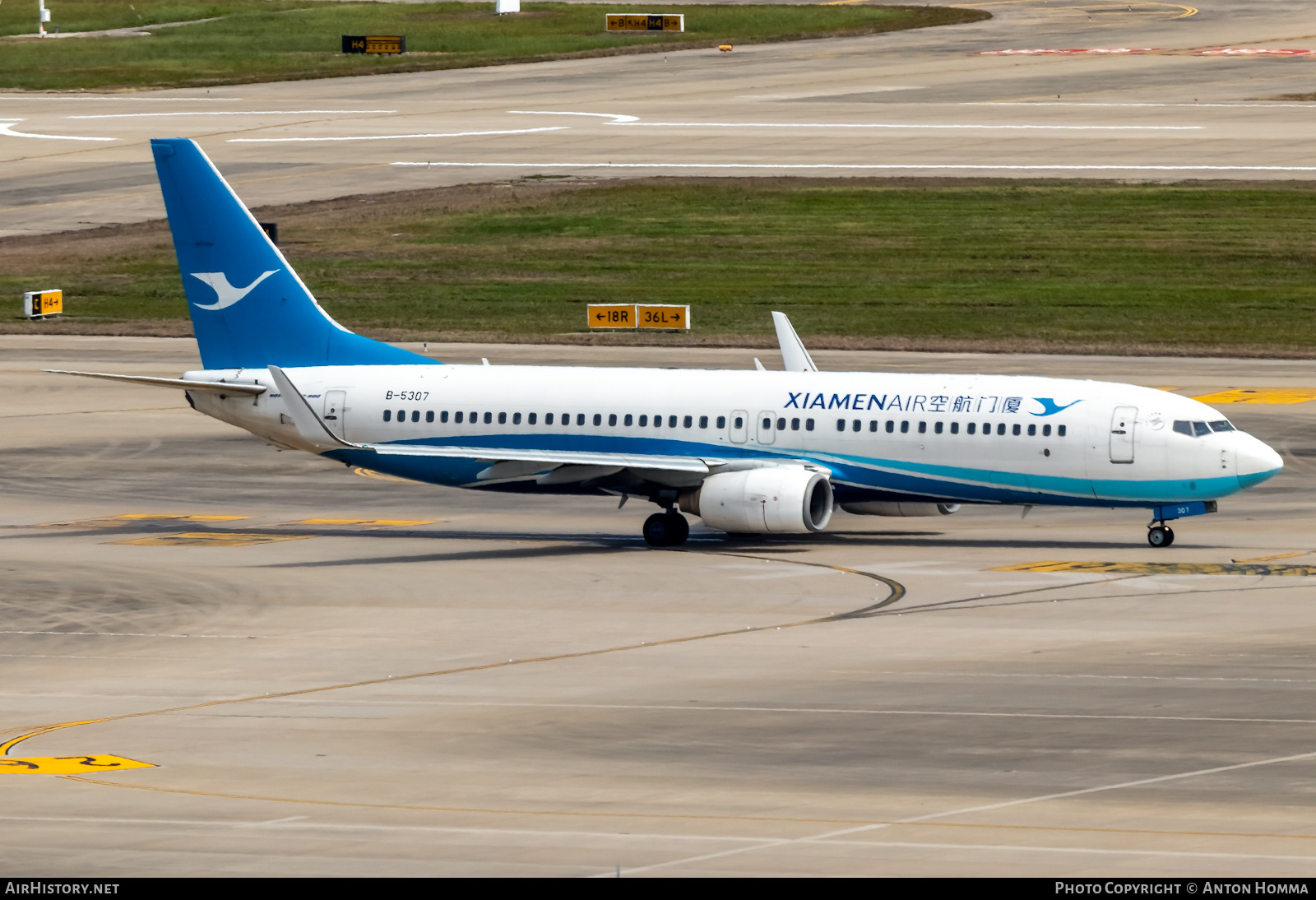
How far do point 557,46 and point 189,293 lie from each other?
110 m

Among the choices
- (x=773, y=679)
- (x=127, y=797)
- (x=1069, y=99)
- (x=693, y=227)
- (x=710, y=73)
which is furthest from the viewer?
(x=710, y=73)

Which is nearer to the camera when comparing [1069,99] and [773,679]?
[773,679]

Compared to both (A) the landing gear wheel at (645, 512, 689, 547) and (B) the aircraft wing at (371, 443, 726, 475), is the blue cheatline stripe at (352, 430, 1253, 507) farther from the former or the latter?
(A) the landing gear wheel at (645, 512, 689, 547)

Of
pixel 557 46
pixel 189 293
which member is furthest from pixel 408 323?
pixel 557 46

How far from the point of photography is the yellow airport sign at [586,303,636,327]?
3477 inches

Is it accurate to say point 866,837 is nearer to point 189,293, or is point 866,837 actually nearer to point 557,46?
point 189,293

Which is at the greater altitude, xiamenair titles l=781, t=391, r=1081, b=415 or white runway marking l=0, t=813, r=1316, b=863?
xiamenair titles l=781, t=391, r=1081, b=415

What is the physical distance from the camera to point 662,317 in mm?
88125

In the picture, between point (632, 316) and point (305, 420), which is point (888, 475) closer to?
point (305, 420)

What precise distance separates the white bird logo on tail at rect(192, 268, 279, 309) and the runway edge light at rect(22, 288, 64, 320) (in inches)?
1533

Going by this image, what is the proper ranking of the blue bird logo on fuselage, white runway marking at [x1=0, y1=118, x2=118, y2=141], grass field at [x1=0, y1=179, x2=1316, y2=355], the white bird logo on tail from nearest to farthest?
1. the blue bird logo on fuselage
2. the white bird logo on tail
3. grass field at [x1=0, y1=179, x2=1316, y2=355]
4. white runway marking at [x1=0, y1=118, x2=118, y2=141]

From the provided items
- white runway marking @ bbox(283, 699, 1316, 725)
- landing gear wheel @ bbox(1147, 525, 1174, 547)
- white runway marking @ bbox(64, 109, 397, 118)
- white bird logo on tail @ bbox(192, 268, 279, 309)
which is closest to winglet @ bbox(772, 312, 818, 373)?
landing gear wheel @ bbox(1147, 525, 1174, 547)

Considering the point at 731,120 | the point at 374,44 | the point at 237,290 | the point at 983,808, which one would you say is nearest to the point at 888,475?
the point at 237,290
